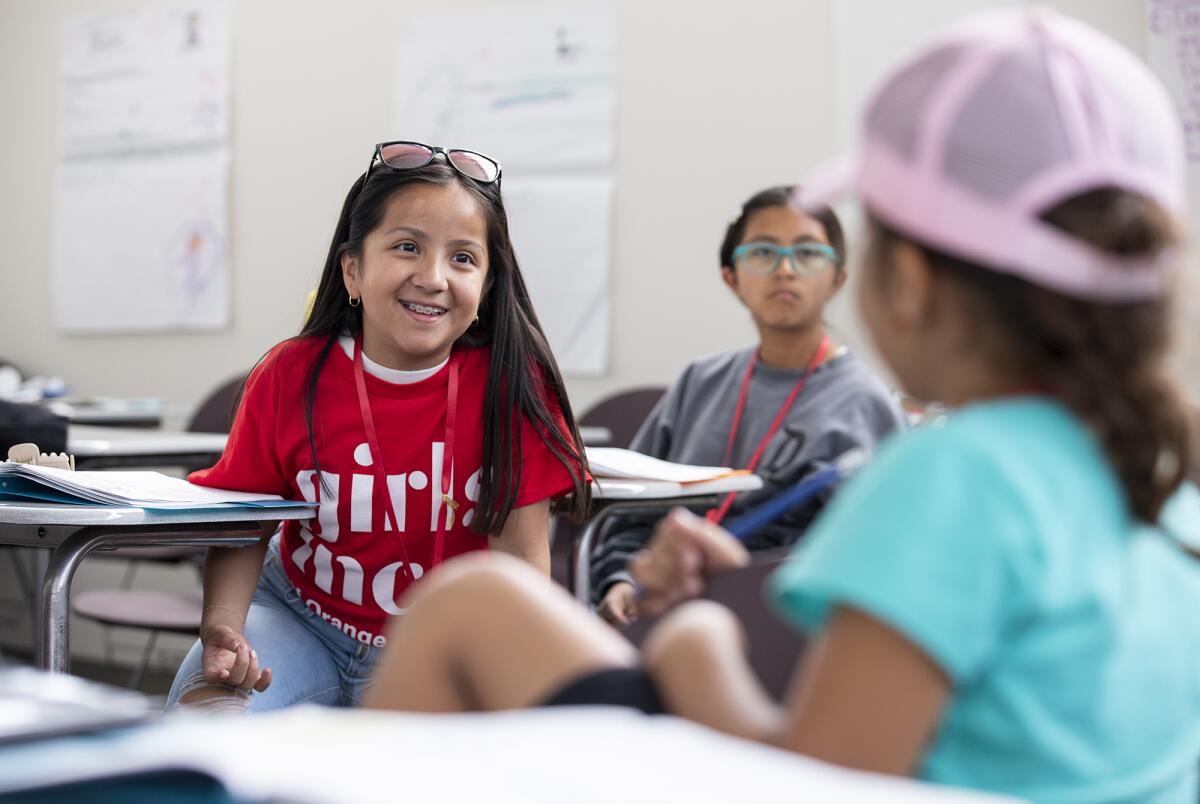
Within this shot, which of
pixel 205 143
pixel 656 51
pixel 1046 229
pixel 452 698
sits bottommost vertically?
pixel 452 698

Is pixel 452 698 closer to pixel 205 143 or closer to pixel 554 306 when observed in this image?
pixel 554 306

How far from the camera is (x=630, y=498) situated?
1.95 metres

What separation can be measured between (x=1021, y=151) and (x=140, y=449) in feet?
6.57

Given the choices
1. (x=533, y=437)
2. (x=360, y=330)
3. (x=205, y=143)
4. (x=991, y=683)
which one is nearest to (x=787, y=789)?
(x=991, y=683)

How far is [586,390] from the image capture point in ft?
11.8

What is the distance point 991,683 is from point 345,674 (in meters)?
1.16

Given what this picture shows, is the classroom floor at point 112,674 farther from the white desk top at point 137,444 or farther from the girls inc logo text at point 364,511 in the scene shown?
the girls inc logo text at point 364,511

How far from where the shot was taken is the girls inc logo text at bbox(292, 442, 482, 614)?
1692 millimetres

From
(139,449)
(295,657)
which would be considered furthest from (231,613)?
(139,449)

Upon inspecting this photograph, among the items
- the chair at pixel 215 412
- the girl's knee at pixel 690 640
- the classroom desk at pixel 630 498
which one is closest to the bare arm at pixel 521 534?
the classroom desk at pixel 630 498

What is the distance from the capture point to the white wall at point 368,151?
11.1 ft

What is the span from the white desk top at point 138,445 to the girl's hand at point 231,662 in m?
0.80

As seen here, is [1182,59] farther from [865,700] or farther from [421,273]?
[865,700]

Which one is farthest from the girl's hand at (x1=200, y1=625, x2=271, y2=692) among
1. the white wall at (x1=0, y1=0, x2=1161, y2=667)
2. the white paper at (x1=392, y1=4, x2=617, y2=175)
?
the white paper at (x1=392, y1=4, x2=617, y2=175)
